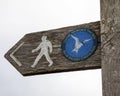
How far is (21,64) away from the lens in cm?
200

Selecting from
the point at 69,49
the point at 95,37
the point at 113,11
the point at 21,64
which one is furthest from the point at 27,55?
the point at 113,11

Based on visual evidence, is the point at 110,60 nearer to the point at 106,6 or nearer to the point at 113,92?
the point at 113,92

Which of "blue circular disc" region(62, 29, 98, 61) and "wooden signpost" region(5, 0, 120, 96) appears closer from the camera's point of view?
"wooden signpost" region(5, 0, 120, 96)

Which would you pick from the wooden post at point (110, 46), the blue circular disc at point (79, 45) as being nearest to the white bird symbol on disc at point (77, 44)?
the blue circular disc at point (79, 45)

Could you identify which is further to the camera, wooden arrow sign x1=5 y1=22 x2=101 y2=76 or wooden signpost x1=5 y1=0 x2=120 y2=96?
wooden arrow sign x1=5 y1=22 x2=101 y2=76

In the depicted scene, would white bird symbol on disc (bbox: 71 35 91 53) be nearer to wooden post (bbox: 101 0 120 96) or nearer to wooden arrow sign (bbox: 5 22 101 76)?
wooden arrow sign (bbox: 5 22 101 76)

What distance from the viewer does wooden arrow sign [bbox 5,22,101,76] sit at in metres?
1.80

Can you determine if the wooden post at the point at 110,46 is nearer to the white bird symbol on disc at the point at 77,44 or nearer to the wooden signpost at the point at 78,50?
the wooden signpost at the point at 78,50

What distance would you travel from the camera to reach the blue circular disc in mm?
1791

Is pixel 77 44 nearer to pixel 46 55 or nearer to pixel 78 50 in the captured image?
pixel 78 50

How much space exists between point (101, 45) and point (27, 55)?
499 millimetres

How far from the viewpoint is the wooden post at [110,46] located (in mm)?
1604

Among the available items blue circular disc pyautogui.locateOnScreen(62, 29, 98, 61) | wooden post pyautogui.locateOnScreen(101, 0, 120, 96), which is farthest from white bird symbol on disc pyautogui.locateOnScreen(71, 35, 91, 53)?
wooden post pyautogui.locateOnScreen(101, 0, 120, 96)

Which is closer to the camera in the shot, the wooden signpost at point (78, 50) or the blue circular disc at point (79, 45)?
the wooden signpost at point (78, 50)
